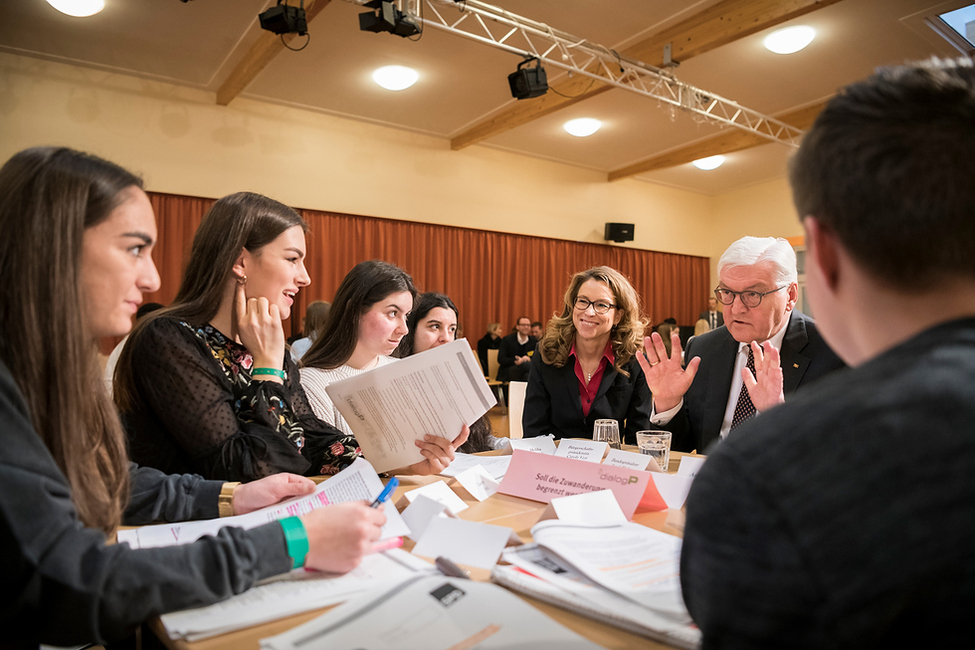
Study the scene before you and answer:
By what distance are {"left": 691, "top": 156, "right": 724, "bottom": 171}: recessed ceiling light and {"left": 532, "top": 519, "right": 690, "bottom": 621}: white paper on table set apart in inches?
344

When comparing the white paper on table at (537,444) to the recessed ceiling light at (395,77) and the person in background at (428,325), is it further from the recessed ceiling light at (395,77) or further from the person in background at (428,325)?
the recessed ceiling light at (395,77)

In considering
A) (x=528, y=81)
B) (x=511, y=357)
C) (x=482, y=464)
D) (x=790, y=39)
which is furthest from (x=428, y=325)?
(x=511, y=357)

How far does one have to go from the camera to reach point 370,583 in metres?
0.93

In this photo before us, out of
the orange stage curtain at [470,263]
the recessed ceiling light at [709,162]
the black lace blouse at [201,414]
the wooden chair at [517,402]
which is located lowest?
the wooden chair at [517,402]

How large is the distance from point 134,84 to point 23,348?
22.6 ft

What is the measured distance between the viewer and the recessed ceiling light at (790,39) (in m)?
5.35

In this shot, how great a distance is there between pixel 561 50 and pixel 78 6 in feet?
13.2

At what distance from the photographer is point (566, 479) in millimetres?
1422

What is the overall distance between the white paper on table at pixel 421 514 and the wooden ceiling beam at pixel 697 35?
5012mm

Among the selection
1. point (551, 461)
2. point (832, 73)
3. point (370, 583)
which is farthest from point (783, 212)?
point (370, 583)

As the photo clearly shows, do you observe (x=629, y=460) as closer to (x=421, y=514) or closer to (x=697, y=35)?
(x=421, y=514)

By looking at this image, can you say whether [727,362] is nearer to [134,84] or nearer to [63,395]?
[63,395]

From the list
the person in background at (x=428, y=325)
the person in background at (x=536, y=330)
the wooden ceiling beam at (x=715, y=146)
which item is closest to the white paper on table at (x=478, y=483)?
the person in background at (x=428, y=325)

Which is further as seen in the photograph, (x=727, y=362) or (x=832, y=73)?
(x=832, y=73)
